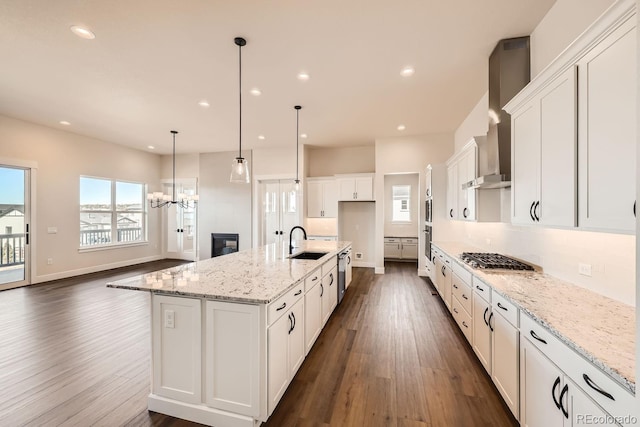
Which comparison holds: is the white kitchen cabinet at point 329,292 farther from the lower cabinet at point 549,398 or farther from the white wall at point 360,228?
the white wall at point 360,228

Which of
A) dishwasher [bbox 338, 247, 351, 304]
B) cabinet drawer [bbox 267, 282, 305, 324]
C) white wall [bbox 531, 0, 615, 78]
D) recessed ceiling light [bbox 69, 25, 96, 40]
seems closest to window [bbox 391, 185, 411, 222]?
dishwasher [bbox 338, 247, 351, 304]

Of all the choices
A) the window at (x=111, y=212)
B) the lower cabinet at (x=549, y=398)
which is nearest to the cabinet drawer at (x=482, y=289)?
the lower cabinet at (x=549, y=398)

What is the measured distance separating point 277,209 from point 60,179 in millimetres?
4722

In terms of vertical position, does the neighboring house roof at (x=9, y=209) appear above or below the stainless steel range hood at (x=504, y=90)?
below

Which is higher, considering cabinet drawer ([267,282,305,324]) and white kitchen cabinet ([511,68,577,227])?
white kitchen cabinet ([511,68,577,227])

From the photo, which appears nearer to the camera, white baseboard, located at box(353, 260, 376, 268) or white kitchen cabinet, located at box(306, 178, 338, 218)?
white kitchen cabinet, located at box(306, 178, 338, 218)

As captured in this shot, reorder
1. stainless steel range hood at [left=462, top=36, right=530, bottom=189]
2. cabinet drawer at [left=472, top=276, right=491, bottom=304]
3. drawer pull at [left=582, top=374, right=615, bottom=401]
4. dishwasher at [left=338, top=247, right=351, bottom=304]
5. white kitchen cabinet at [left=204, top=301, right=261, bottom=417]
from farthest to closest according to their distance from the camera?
dishwasher at [left=338, top=247, right=351, bottom=304] → stainless steel range hood at [left=462, top=36, right=530, bottom=189] → cabinet drawer at [left=472, top=276, right=491, bottom=304] → white kitchen cabinet at [left=204, top=301, right=261, bottom=417] → drawer pull at [left=582, top=374, right=615, bottom=401]

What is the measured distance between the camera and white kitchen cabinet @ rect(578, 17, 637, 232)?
1.14 meters

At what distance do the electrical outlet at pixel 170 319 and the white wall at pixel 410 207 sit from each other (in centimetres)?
657

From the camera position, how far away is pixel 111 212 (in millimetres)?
6609

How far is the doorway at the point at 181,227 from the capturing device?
7.80 m

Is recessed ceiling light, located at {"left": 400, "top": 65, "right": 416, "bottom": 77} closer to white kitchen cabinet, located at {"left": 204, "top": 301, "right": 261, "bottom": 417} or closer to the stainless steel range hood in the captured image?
the stainless steel range hood

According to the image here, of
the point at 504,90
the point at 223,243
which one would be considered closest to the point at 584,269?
the point at 504,90

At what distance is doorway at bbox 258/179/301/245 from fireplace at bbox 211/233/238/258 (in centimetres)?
85
